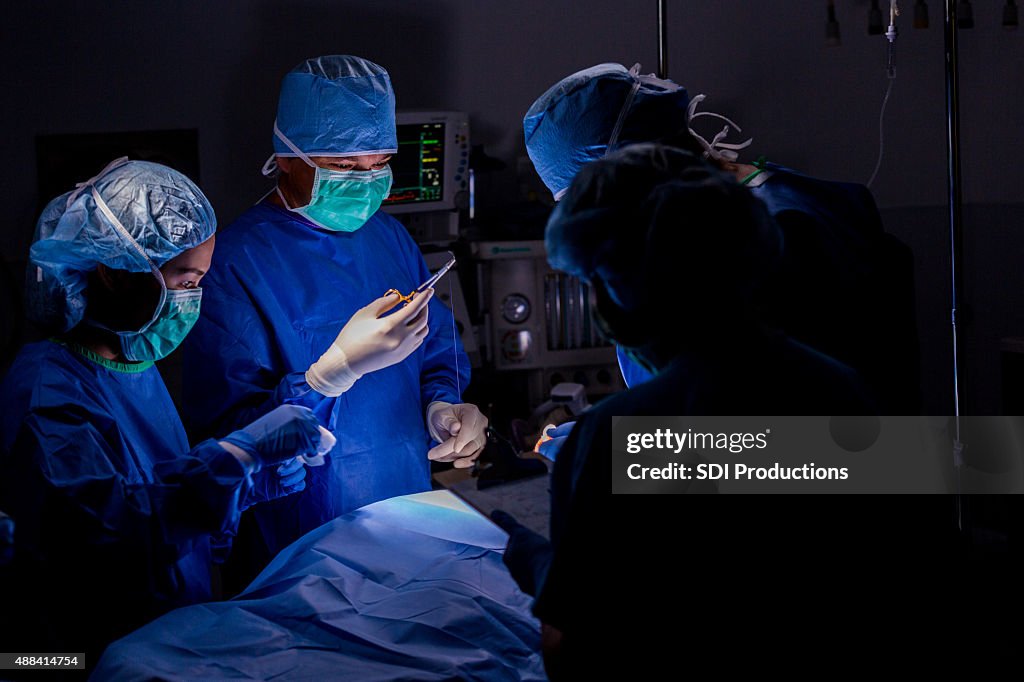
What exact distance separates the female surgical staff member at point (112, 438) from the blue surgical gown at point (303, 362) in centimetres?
26

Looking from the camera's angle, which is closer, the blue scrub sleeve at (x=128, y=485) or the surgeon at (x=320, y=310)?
the blue scrub sleeve at (x=128, y=485)

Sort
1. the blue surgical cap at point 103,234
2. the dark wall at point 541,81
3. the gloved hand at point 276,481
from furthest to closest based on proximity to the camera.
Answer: the dark wall at point 541,81 → the gloved hand at point 276,481 → the blue surgical cap at point 103,234

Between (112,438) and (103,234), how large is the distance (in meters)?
0.34

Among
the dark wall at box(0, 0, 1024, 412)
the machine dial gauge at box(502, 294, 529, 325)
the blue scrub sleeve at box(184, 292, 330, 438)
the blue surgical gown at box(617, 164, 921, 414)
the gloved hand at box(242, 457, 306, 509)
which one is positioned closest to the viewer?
the blue surgical gown at box(617, 164, 921, 414)

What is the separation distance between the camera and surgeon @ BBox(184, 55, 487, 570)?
2086mm

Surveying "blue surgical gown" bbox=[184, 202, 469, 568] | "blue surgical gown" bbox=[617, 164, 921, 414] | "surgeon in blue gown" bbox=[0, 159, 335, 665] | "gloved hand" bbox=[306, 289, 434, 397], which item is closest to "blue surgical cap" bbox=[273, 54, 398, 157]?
"blue surgical gown" bbox=[184, 202, 469, 568]

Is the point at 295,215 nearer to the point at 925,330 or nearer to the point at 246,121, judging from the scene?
the point at 246,121

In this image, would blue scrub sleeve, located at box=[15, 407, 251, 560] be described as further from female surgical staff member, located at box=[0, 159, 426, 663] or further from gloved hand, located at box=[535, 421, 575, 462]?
gloved hand, located at box=[535, 421, 575, 462]

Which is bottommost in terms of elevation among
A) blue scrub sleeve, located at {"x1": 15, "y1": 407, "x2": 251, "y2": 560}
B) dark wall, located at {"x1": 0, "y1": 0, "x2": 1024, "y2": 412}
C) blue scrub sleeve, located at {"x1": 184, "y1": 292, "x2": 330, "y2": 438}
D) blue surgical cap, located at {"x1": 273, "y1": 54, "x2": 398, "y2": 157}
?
blue scrub sleeve, located at {"x1": 15, "y1": 407, "x2": 251, "y2": 560}

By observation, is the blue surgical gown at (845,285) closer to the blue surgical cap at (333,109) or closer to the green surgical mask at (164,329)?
the green surgical mask at (164,329)

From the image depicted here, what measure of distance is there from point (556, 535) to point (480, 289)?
7.48ft

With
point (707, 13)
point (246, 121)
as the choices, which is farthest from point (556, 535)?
point (707, 13)

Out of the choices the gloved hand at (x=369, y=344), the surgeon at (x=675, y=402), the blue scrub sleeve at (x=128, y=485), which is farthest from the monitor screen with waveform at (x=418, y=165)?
the surgeon at (x=675, y=402)

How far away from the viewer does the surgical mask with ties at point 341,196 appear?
7.30 ft
